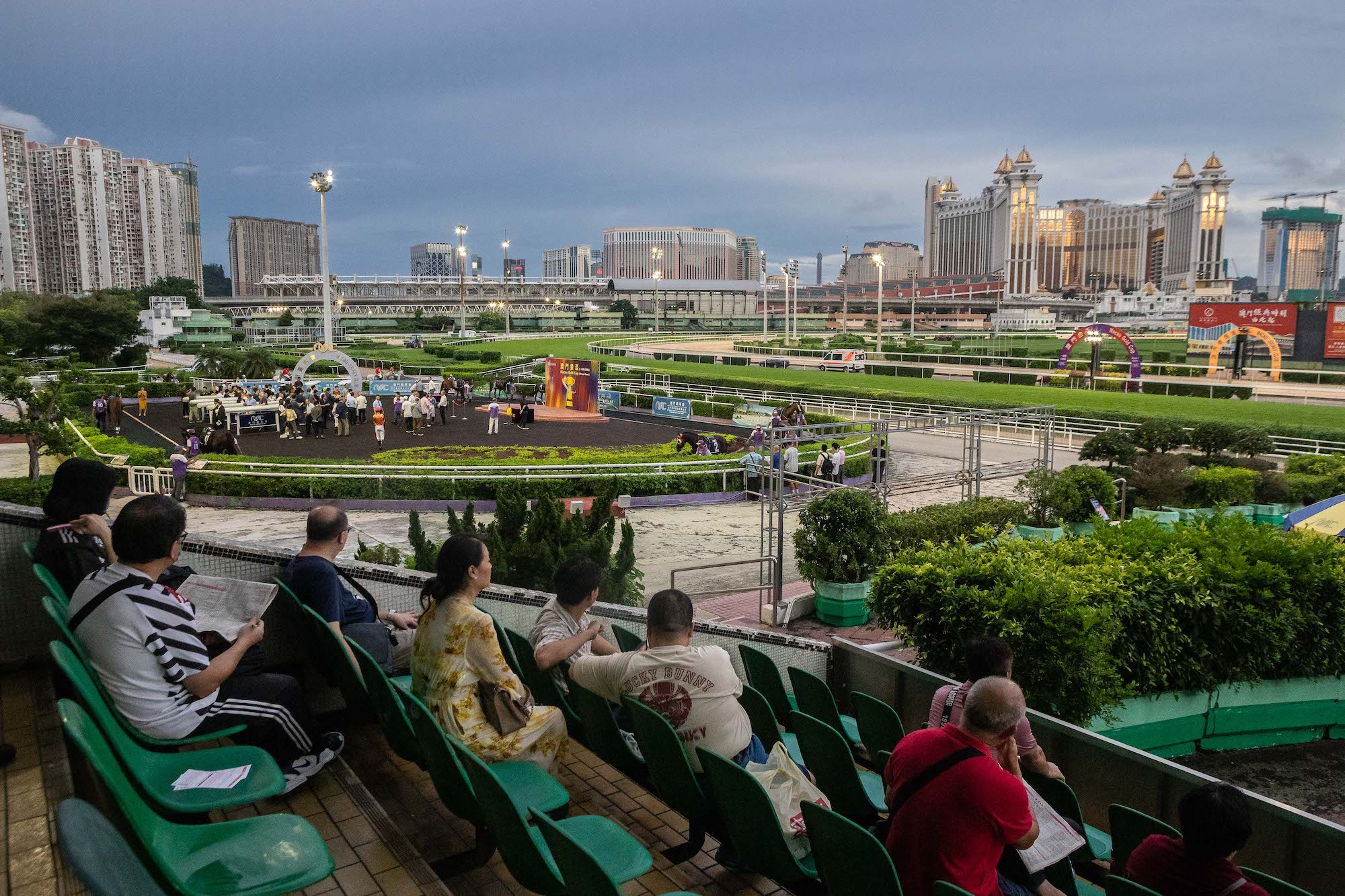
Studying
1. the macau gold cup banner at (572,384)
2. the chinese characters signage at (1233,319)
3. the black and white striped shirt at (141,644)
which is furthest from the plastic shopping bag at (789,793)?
the chinese characters signage at (1233,319)

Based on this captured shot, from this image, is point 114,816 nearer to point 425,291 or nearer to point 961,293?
point 425,291

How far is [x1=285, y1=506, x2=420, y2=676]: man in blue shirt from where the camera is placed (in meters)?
4.34

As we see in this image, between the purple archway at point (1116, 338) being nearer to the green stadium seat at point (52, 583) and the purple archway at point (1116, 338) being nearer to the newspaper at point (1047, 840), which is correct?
the newspaper at point (1047, 840)

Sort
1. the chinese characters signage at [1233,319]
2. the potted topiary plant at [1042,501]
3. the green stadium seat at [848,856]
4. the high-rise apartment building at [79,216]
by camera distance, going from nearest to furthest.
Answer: the green stadium seat at [848,856], the potted topiary plant at [1042,501], the chinese characters signage at [1233,319], the high-rise apartment building at [79,216]

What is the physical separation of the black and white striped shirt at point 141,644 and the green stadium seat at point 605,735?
1605 millimetres

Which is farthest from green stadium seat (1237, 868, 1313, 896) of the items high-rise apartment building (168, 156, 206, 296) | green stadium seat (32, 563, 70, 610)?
high-rise apartment building (168, 156, 206, 296)

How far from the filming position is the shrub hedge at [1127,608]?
6.66m

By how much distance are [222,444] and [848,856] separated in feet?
74.1

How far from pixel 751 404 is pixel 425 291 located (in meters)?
117

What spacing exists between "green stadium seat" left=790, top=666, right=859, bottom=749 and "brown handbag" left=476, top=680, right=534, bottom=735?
166 cm

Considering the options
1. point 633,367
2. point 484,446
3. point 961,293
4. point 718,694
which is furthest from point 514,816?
point 961,293

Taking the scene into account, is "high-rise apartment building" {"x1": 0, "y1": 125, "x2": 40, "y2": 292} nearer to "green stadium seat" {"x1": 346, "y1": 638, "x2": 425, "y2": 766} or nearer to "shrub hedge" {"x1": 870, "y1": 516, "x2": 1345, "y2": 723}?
"shrub hedge" {"x1": 870, "y1": 516, "x2": 1345, "y2": 723}

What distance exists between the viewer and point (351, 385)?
34812 millimetres

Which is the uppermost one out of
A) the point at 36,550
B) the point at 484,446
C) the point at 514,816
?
the point at 36,550
